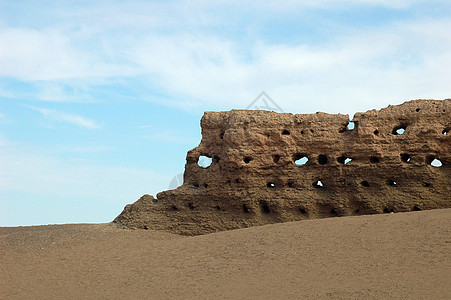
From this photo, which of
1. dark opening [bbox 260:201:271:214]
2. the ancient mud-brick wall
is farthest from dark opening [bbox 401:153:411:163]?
dark opening [bbox 260:201:271:214]

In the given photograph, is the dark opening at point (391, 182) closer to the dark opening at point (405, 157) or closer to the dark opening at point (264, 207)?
the dark opening at point (405, 157)

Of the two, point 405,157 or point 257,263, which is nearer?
point 257,263

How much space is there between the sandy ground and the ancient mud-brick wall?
1414 mm

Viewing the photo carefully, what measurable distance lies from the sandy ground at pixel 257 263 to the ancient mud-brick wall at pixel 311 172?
1414mm

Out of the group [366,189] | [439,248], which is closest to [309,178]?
[366,189]

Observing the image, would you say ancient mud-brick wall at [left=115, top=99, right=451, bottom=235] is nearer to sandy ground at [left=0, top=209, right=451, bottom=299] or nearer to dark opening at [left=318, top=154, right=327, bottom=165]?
dark opening at [left=318, top=154, right=327, bottom=165]

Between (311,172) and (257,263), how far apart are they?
514 centimetres

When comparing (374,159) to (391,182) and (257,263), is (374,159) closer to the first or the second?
(391,182)

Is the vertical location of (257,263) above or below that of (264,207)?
below

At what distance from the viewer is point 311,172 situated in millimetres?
18266

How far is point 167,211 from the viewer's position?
19078 millimetres

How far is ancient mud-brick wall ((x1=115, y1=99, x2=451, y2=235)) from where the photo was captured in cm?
1745

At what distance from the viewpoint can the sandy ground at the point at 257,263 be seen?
39.7 ft

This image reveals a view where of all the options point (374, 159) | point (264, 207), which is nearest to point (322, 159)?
point (374, 159)
